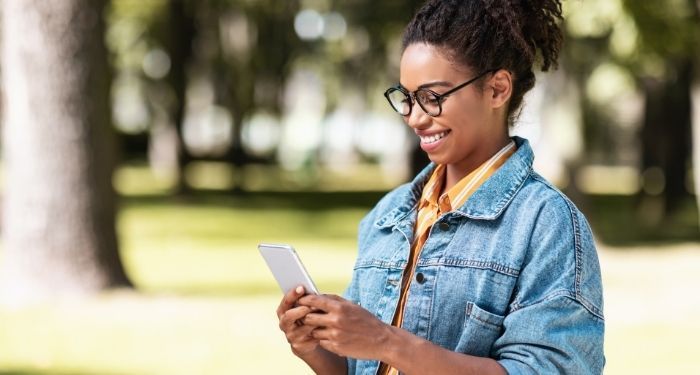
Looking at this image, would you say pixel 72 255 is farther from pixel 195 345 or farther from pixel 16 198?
pixel 195 345

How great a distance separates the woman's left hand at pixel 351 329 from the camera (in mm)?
2475

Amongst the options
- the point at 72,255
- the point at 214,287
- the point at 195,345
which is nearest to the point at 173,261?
the point at 214,287

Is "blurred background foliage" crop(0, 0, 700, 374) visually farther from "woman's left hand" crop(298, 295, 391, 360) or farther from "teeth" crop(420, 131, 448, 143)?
"woman's left hand" crop(298, 295, 391, 360)

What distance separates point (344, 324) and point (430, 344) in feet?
0.65

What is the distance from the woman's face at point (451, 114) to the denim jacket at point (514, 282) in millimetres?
91

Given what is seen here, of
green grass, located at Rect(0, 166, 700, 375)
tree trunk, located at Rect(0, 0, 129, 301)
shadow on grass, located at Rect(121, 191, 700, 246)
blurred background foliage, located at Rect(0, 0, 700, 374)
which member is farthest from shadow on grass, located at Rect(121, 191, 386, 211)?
tree trunk, located at Rect(0, 0, 129, 301)

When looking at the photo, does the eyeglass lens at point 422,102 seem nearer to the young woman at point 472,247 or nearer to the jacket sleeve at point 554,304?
the young woman at point 472,247

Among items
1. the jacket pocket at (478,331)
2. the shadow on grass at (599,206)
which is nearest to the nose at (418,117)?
the jacket pocket at (478,331)

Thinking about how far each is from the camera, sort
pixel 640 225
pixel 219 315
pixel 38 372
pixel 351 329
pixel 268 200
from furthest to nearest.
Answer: pixel 268 200 < pixel 640 225 < pixel 219 315 < pixel 38 372 < pixel 351 329

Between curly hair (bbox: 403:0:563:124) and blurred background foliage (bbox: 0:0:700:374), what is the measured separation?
0.22 m

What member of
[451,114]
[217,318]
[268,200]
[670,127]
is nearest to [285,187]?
[268,200]

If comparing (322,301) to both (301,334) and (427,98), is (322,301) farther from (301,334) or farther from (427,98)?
(427,98)

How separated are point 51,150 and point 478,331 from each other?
915cm

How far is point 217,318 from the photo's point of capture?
1047cm
